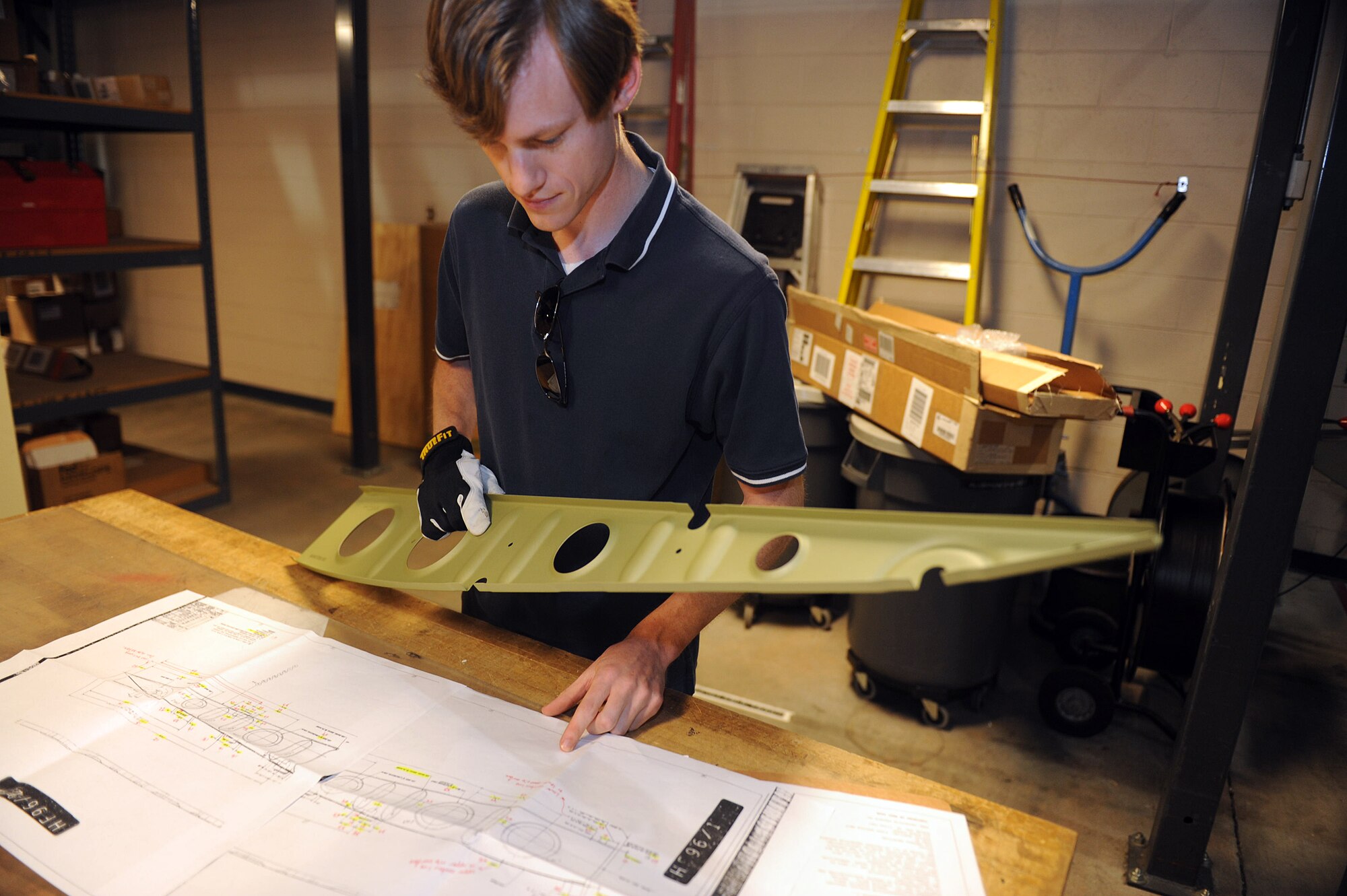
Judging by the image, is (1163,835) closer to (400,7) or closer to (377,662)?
(377,662)

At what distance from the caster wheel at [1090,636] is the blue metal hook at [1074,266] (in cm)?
92

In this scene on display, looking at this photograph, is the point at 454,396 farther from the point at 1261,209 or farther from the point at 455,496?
the point at 1261,209

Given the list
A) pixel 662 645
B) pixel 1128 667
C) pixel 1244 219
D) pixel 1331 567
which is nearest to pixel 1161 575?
pixel 1128 667

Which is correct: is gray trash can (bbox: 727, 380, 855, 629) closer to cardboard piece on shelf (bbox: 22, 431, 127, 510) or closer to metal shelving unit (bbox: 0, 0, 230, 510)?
metal shelving unit (bbox: 0, 0, 230, 510)

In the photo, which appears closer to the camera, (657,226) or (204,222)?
(657,226)

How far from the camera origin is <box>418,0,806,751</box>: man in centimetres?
88

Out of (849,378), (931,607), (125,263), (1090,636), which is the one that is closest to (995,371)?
(849,378)

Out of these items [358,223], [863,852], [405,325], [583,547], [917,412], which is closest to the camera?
[863,852]

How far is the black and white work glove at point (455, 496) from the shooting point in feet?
3.54

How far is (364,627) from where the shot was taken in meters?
1.11

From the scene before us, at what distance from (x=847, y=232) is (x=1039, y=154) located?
790 millimetres

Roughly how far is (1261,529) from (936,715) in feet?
3.64

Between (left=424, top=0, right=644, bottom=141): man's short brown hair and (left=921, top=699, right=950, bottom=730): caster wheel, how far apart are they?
2.15 metres

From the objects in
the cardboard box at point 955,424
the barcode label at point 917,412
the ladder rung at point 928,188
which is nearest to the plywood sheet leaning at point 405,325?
the ladder rung at point 928,188
